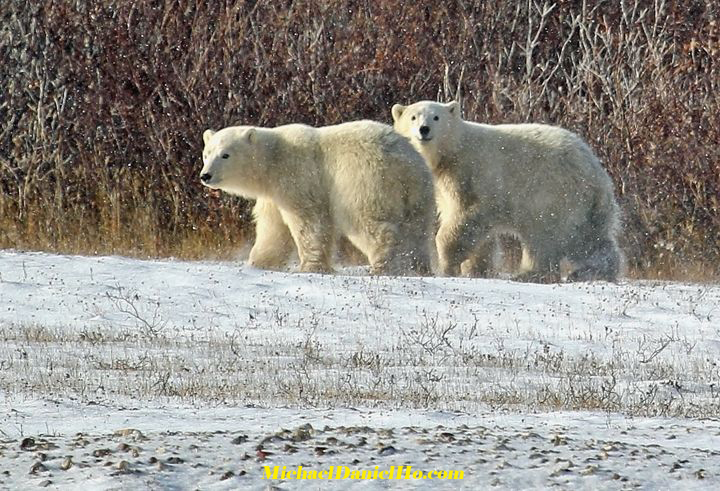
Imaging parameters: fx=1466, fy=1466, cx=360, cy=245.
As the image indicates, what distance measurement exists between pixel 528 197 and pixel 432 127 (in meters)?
1.08

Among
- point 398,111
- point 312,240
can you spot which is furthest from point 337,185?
point 398,111

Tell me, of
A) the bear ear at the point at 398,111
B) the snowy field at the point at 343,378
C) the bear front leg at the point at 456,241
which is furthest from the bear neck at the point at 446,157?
the snowy field at the point at 343,378

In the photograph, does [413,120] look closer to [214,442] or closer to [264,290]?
[264,290]

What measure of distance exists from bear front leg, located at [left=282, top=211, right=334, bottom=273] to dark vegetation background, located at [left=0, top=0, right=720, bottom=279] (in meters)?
2.94

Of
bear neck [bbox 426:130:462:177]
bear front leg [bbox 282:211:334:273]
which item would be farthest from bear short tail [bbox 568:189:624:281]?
bear front leg [bbox 282:211:334:273]

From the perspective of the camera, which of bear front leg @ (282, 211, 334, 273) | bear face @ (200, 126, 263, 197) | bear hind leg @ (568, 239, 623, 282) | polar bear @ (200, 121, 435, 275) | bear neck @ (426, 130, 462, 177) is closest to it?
polar bear @ (200, 121, 435, 275)

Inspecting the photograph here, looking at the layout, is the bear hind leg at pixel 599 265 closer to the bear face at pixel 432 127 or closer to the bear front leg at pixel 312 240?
the bear face at pixel 432 127

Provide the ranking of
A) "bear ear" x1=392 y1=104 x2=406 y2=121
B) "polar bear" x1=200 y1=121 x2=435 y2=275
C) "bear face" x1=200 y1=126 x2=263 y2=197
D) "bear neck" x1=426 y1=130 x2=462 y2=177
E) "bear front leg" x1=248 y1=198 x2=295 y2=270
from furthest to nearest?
"bear ear" x1=392 y1=104 x2=406 y2=121, "bear neck" x1=426 y1=130 x2=462 y2=177, "bear front leg" x1=248 y1=198 x2=295 y2=270, "bear face" x1=200 y1=126 x2=263 y2=197, "polar bear" x1=200 y1=121 x2=435 y2=275

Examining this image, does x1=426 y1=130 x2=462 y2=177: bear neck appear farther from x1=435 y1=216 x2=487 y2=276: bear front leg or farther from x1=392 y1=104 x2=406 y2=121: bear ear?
x1=392 y1=104 x2=406 y2=121: bear ear

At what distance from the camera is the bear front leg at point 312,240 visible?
1241 cm

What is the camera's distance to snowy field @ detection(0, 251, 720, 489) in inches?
219

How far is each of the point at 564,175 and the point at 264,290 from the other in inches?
124

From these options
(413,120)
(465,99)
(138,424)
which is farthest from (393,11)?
(138,424)

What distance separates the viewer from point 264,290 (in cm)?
1102
